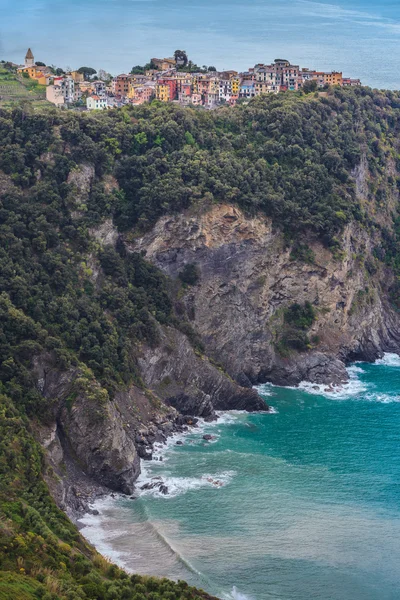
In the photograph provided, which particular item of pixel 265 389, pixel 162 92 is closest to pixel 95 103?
pixel 162 92

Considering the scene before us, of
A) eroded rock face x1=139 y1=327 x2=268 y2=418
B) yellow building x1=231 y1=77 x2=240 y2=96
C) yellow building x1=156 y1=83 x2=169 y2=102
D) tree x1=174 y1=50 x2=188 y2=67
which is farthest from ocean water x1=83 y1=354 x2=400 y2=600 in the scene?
tree x1=174 y1=50 x2=188 y2=67

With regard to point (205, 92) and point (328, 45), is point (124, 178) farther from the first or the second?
point (328, 45)

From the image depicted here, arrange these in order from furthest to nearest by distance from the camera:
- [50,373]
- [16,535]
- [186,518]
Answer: [50,373], [186,518], [16,535]

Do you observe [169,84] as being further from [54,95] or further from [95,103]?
[54,95]

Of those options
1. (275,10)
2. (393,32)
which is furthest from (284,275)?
(275,10)

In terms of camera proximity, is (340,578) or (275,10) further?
(275,10)

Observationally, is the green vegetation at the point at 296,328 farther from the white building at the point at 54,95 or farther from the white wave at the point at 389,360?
the white building at the point at 54,95
